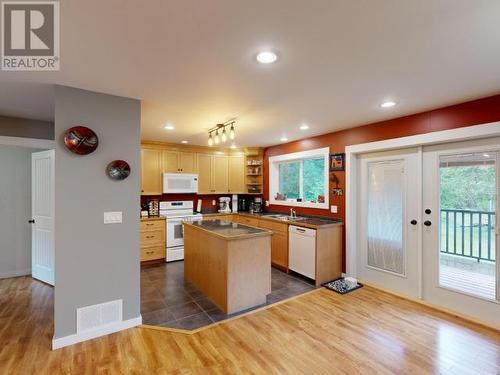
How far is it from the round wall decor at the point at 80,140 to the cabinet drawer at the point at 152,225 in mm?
2572

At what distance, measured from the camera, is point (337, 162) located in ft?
13.4

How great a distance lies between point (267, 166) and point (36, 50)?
4424mm

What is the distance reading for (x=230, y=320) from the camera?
274 cm

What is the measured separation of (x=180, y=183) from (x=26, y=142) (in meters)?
2.51

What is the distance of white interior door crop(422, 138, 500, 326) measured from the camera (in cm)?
267

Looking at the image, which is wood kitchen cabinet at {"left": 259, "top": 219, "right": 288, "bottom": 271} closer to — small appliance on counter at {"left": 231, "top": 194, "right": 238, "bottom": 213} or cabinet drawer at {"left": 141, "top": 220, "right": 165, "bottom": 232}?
small appliance on counter at {"left": 231, "top": 194, "right": 238, "bottom": 213}

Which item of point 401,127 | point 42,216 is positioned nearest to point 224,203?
point 42,216

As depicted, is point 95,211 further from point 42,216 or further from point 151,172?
point 151,172

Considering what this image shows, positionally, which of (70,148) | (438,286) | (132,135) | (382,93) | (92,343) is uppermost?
(382,93)

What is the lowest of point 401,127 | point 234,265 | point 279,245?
point 279,245

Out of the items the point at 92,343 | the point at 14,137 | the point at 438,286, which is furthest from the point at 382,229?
the point at 14,137

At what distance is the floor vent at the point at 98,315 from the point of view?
7.80 ft

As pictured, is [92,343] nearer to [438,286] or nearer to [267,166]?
[438,286]

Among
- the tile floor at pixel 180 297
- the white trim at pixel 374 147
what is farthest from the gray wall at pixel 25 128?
the white trim at pixel 374 147
